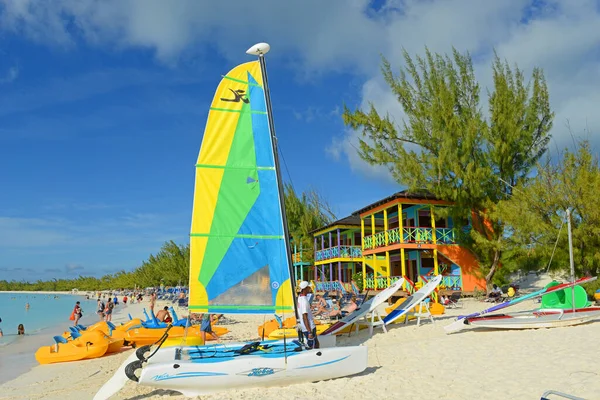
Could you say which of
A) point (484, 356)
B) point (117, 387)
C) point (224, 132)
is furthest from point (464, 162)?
point (117, 387)

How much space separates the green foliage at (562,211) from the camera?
16453mm

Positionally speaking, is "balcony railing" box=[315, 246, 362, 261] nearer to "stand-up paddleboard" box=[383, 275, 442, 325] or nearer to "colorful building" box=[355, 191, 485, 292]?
"colorful building" box=[355, 191, 485, 292]

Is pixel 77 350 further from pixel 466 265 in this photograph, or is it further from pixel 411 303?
pixel 466 265

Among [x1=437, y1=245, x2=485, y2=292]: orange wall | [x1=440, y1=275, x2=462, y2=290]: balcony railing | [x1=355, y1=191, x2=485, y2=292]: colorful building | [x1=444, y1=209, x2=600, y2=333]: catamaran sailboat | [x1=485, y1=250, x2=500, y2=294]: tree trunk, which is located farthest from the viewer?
[x1=437, y1=245, x2=485, y2=292]: orange wall

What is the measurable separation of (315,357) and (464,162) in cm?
1583

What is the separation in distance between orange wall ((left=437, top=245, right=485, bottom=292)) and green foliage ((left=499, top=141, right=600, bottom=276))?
12.9ft

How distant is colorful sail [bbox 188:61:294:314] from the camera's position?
319 inches

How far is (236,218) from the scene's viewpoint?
8.23m

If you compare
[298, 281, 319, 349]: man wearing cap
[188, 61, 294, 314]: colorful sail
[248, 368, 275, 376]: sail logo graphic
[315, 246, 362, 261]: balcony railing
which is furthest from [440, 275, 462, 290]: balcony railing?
[248, 368, 275, 376]: sail logo graphic

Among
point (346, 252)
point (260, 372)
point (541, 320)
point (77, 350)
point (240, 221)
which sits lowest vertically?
point (77, 350)

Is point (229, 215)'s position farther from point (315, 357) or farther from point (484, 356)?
point (484, 356)

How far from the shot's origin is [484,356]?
8727mm

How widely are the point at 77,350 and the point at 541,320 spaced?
1143 cm

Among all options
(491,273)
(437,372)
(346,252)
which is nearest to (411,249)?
(491,273)
